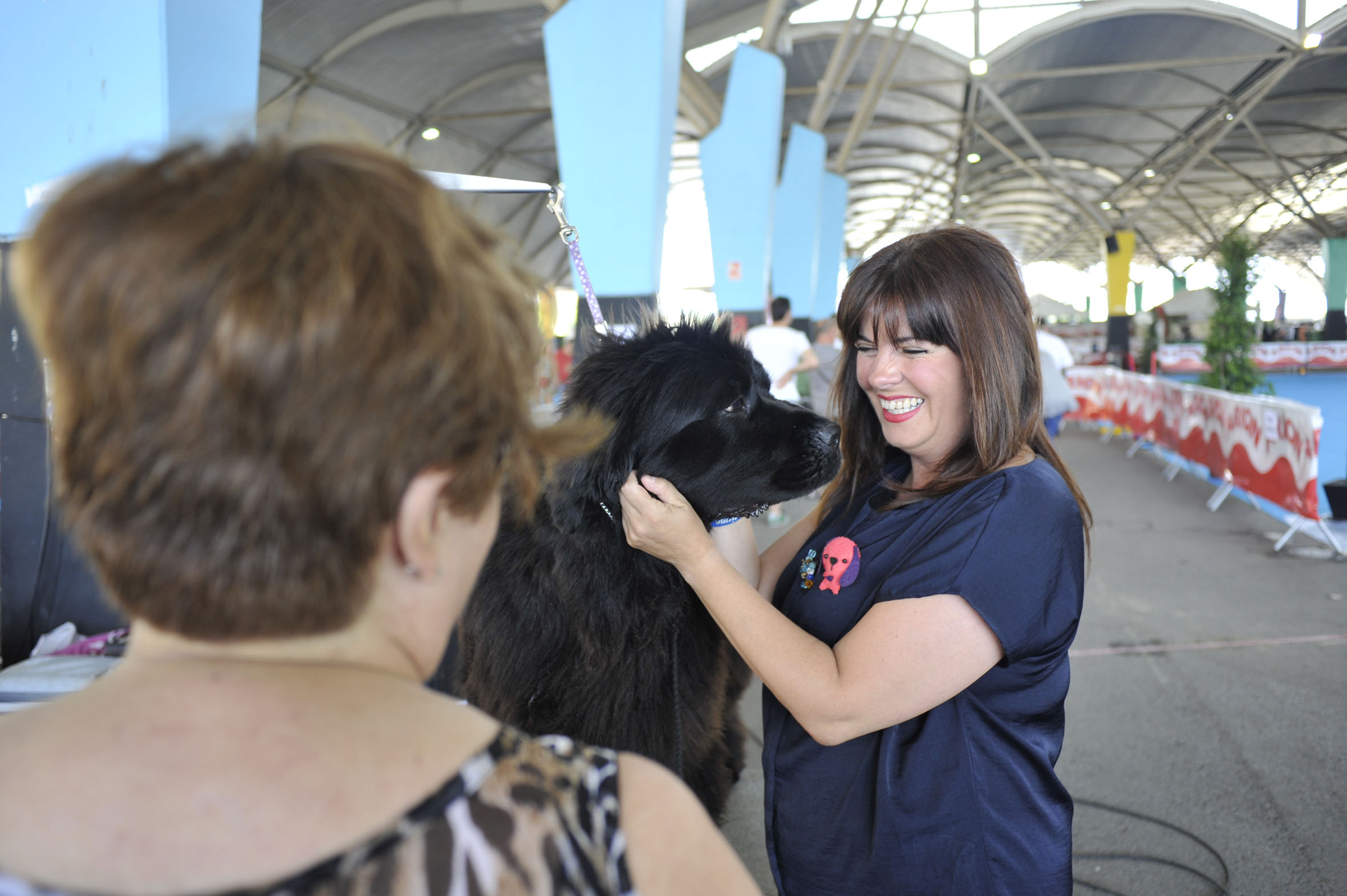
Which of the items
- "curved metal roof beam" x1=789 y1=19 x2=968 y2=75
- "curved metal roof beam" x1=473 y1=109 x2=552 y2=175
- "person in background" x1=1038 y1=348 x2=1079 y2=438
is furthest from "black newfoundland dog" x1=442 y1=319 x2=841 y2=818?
"curved metal roof beam" x1=473 y1=109 x2=552 y2=175

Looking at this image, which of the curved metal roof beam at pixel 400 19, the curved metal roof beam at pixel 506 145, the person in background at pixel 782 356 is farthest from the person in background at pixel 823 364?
the curved metal roof beam at pixel 506 145

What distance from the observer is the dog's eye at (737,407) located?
195cm

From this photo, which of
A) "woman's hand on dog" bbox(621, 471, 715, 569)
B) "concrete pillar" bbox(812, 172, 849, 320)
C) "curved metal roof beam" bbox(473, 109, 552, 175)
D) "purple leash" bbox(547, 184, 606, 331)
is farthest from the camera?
"curved metal roof beam" bbox(473, 109, 552, 175)

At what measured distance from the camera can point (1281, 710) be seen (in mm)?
3344

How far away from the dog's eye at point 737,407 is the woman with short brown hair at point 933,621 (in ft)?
1.19

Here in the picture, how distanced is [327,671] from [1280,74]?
24667mm

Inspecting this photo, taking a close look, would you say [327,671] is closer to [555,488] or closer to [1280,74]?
[555,488]

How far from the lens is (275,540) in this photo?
0.54 meters

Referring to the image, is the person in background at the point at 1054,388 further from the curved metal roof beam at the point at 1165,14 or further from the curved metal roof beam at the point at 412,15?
the curved metal roof beam at the point at 1165,14

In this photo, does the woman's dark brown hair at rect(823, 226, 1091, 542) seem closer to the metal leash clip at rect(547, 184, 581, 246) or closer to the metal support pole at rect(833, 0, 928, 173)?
the metal leash clip at rect(547, 184, 581, 246)

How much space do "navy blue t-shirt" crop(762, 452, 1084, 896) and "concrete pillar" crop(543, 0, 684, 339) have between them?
423 cm

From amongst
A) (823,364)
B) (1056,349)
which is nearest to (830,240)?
(1056,349)

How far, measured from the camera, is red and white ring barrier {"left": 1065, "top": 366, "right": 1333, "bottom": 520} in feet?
18.8

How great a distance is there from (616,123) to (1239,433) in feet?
18.2
